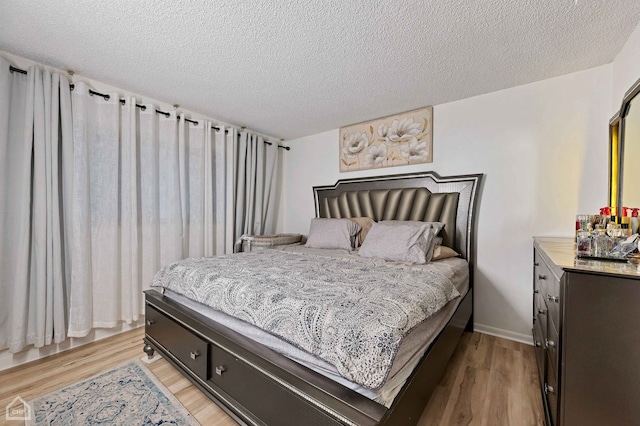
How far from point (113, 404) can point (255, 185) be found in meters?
2.68

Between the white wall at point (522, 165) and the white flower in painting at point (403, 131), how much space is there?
8.4 inches

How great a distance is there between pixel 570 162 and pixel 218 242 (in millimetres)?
3641

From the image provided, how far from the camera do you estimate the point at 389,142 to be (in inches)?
121

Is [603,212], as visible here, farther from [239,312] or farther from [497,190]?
[239,312]

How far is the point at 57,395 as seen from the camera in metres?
1.61

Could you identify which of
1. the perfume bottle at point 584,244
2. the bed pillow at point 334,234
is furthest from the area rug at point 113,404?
the perfume bottle at point 584,244

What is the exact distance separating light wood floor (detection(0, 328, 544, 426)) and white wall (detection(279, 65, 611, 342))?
512 millimetres

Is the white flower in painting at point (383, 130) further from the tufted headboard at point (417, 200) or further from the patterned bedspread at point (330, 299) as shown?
the patterned bedspread at point (330, 299)

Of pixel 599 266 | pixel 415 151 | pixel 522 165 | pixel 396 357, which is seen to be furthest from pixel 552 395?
pixel 415 151

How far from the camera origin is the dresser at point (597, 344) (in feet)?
2.89

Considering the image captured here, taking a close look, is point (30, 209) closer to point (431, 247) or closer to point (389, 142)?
point (431, 247)

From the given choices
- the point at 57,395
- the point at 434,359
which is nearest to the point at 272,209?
the point at 57,395

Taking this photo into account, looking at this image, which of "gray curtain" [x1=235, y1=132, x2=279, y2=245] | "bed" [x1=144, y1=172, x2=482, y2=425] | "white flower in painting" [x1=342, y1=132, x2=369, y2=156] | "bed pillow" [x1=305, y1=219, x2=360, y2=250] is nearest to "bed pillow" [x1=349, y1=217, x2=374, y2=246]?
"bed pillow" [x1=305, y1=219, x2=360, y2=250]

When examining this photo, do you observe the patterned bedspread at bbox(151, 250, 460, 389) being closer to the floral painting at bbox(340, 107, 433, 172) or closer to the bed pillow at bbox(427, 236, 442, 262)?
the bed pillow at bbox(427, 236, 442, 262)
